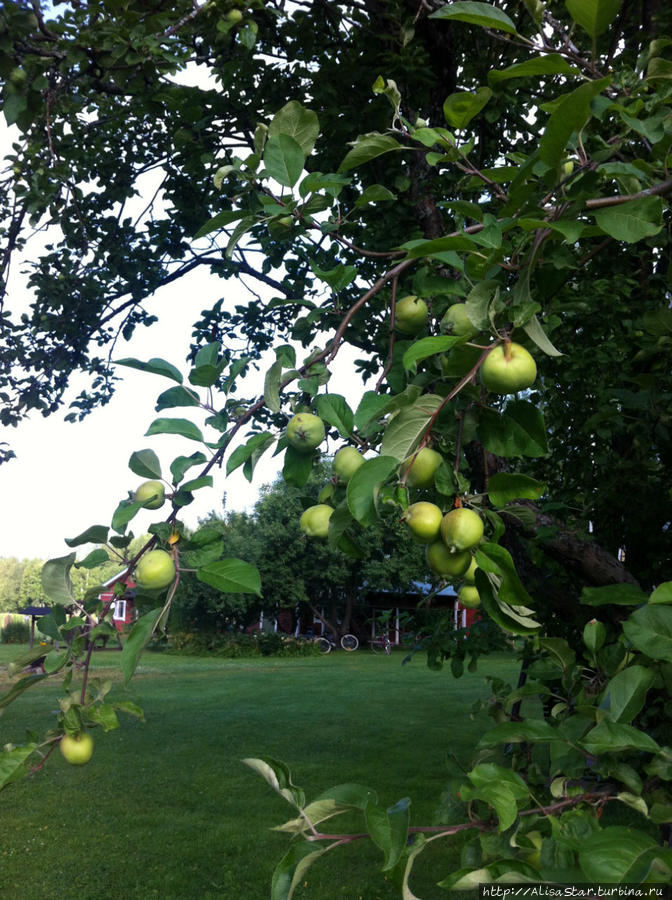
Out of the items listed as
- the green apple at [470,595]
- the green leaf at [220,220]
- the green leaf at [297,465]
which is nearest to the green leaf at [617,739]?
the green apple at [470,595]

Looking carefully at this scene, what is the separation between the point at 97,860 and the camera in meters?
6.83

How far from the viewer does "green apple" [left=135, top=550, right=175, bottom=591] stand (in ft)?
Result: 4.37

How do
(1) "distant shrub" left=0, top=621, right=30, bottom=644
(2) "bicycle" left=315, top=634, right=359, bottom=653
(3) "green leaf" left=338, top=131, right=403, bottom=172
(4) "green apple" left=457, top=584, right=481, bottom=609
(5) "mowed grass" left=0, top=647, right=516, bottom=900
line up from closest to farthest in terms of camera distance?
(3) "green leaf" left=338, top=131, right=403, bottom=172, (4) "green apple" left=457, top=584, right=481, bottom=609, (5) "mowed grass" left=0, top=647, right=516, bottom=900, (2) "bicycle" left=315, top=634, right=359, bottom=653, (1) "distant shrub" left=0, top=621, right=30, bottom=644

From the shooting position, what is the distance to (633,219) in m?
1.29

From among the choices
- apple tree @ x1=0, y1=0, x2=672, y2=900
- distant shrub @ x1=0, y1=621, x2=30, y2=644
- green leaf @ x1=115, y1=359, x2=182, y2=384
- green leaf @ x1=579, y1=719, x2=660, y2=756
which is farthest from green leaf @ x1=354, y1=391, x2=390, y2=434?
distant shrub @ x1=0, y1=621, x2=30, y2=644

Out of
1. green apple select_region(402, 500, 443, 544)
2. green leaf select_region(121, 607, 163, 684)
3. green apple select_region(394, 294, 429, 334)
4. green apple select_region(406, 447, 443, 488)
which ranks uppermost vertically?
green apple select_region(394, 294, 429, 334)

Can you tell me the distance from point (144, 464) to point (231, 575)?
317 mm

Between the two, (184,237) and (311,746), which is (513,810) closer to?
(184,237)

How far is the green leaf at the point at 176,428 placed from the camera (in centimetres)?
148

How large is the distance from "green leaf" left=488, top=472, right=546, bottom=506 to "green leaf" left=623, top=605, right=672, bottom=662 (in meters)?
0.38

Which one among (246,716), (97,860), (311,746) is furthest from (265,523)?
(97,860)

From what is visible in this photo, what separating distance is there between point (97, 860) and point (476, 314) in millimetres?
7402

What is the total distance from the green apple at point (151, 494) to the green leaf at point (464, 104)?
968 millimetres

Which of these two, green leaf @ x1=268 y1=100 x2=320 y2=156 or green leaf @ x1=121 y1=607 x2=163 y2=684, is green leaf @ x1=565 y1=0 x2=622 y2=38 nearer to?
green leaf @ x1=268 y1=100 x2=320 y2=156
